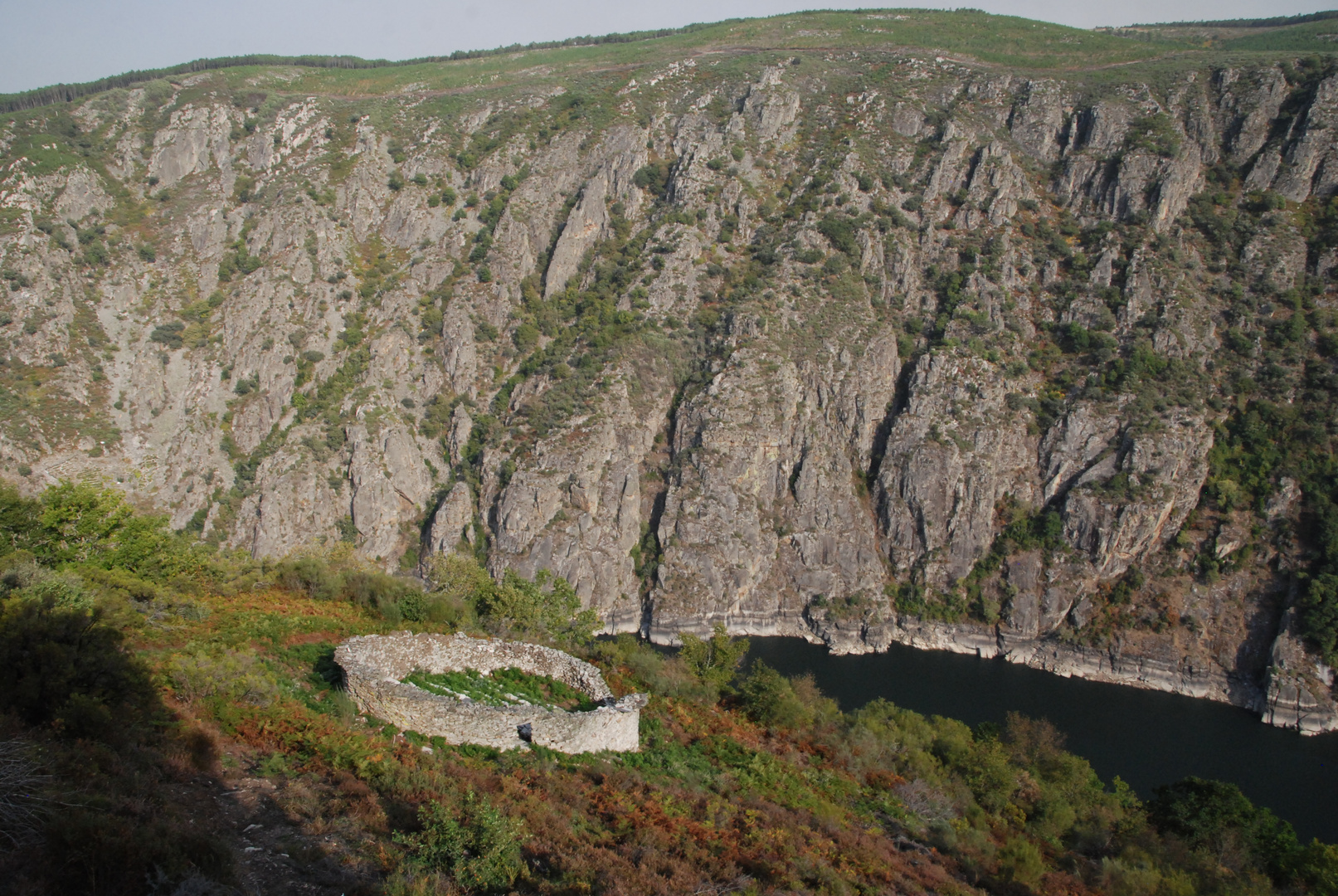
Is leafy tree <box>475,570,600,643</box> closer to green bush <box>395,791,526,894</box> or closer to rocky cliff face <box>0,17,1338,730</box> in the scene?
green bush <box>395,791,526,894</box>

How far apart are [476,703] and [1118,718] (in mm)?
51933

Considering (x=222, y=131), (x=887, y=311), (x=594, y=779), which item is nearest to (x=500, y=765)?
(x=594, y=779)

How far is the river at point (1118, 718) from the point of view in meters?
41.5

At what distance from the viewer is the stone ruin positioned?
12.4m

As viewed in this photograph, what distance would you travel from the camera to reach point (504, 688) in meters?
15.4

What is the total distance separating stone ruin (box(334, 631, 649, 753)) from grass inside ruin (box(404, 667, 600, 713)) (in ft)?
0.54

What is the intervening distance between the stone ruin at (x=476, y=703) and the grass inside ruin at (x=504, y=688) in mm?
165

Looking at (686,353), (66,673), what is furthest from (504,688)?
(686,353)

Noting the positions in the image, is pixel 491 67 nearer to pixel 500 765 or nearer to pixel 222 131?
pixel 222 131

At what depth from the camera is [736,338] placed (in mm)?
71250

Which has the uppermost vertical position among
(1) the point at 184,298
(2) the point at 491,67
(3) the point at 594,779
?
(2) the point at 491,67

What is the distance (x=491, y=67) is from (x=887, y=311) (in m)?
69.1

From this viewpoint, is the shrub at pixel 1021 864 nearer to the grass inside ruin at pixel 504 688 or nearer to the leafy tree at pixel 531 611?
the grass inside ruin at pixel 504 688

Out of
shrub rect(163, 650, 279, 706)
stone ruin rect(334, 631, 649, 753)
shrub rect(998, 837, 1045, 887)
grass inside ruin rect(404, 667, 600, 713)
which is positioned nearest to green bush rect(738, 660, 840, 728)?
shrub rect(998, 837, 1045, 887)
